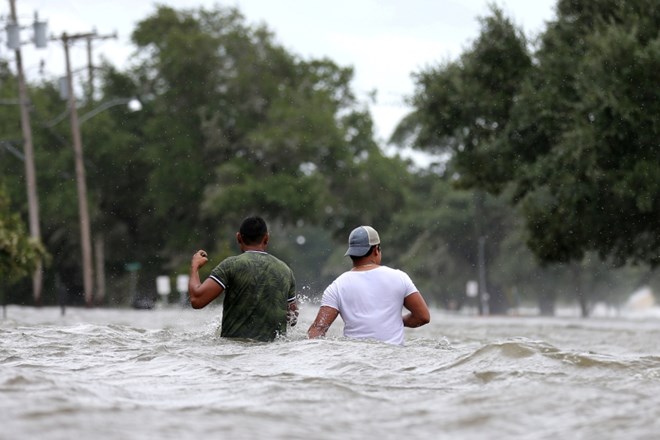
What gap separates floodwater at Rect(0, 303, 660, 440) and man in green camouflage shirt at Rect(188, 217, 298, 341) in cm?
17

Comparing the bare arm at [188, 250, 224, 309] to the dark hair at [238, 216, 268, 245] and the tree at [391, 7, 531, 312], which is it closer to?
the dark hair at [238, 216, 268, 245]

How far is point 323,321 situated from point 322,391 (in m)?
2.37

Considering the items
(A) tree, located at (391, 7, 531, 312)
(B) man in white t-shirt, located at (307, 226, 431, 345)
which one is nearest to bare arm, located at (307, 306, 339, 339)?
(B) man in white t-shirt, located at (307, 226, 431, 345)

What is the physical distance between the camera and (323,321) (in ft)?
37.4

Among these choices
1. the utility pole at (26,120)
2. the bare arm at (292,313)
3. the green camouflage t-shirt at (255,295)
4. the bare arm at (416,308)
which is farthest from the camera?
the utility pole at (26,120)

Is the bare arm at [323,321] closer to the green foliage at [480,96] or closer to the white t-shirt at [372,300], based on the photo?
the white t-shirt at [372,300]

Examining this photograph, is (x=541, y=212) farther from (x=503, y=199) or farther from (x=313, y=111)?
(x=503, y=199)

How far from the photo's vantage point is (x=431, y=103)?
33.2m

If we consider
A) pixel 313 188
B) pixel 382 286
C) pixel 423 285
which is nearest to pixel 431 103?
pixel 382 286

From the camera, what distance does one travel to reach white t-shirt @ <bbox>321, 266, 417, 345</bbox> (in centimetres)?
1118

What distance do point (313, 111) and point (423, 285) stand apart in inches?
1264

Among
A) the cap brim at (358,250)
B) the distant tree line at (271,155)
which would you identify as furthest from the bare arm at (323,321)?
the distant tree line at (271,155)

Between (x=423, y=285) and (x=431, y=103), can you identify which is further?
(x=423, y=285)

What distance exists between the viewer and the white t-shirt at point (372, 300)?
11180 mm
